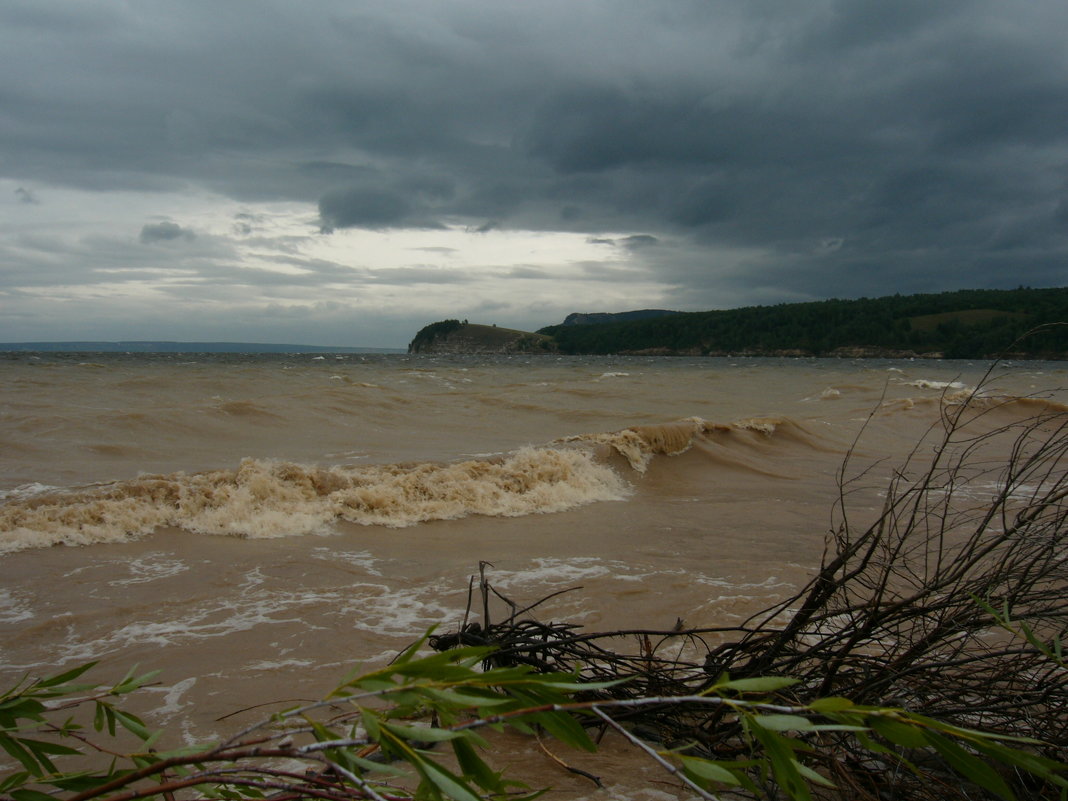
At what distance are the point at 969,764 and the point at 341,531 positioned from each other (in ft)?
24.7

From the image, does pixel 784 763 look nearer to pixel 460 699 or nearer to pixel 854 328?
pixel 460 699

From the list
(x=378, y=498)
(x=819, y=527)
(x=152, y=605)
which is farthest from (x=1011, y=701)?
(x=378, y=498)

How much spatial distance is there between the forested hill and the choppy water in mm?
63343

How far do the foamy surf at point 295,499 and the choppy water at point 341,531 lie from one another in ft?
0.11

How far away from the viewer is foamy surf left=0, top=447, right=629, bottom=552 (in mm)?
7500

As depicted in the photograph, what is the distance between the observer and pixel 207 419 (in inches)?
598

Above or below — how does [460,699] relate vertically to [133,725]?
above

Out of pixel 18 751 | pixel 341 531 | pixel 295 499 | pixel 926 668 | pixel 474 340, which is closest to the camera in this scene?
pixel 18 751

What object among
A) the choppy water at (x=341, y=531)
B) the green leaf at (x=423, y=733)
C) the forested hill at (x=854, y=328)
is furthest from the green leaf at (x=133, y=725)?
the forested hill at (x=854, y=328)

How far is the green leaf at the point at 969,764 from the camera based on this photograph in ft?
3.65

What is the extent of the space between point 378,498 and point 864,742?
807 centimetres

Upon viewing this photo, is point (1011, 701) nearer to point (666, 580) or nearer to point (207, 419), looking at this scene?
point (666, 580)

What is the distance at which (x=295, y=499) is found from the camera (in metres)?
8.69

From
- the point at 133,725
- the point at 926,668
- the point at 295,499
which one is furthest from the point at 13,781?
the point at 295,499
